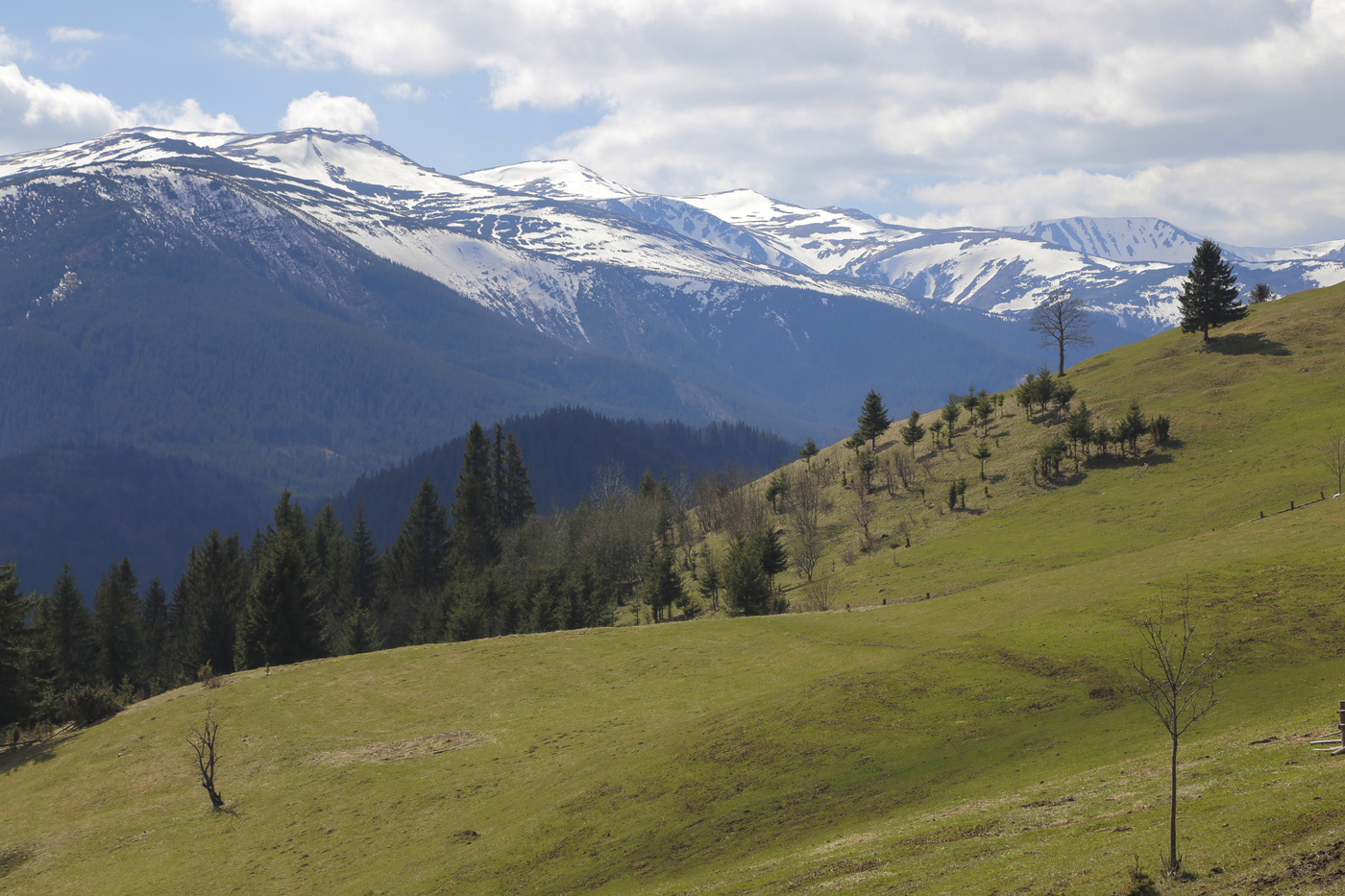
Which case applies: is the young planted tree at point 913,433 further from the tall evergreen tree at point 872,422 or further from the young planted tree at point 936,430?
the tall evergreen tree at point 872,422

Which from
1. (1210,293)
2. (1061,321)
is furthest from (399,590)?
(1210,293)

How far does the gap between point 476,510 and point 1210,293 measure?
11857cm

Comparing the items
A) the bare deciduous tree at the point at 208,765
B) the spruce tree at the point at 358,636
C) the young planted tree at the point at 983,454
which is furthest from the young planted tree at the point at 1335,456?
the spruce tree at the point at 358,636

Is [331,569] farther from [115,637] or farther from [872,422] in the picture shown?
[872,422]

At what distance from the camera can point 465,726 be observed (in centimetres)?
5034

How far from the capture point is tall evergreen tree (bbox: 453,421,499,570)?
139625mm

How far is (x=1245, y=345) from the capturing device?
11469cm

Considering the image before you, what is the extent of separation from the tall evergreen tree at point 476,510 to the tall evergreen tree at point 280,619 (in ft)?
162

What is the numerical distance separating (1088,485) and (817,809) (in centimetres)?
7629

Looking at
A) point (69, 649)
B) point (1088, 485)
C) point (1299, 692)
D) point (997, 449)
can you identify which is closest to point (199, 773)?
point (1299, 692)

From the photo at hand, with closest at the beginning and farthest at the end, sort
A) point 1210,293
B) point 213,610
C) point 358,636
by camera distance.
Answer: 1. point 358,636
2. point 213,610
3. point 1210,293

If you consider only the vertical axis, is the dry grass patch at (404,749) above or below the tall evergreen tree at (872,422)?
below

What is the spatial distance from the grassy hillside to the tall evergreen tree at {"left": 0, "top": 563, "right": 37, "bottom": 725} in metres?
5.90

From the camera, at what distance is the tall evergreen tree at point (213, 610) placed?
341ft
